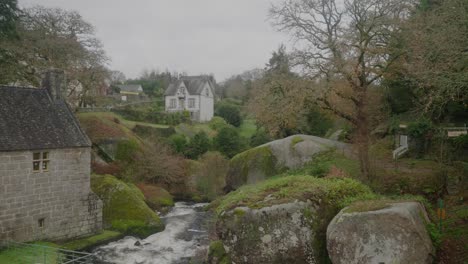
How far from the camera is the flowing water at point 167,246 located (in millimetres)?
20266

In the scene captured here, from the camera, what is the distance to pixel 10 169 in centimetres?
1998

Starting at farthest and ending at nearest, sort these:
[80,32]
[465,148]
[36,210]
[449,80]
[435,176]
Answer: [80,32] < [36,210] < [465,148] < [435,176] < [449,80]

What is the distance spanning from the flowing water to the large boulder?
11241 mm

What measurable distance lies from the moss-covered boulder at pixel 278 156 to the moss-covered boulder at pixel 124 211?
643cm

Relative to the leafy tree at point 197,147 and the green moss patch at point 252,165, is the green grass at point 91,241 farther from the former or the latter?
the leafy tree at point 197,147

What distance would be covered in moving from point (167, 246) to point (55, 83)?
41.2ft

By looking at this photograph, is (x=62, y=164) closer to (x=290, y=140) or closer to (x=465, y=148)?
(x=290, y=140)

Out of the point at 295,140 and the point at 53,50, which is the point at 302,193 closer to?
the point at 295,140

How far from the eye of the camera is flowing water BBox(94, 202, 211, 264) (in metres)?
20.3

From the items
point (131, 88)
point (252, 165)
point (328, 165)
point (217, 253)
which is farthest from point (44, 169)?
point (131, 88)

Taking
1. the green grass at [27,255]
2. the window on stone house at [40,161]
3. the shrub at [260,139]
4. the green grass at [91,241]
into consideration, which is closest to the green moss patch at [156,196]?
the green grass at [91,241]

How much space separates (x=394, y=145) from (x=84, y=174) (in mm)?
18338

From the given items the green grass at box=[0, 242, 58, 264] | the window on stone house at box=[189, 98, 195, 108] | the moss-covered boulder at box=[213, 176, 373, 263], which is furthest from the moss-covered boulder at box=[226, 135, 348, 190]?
the window on stone house at box=[189, 98, 195, 108]

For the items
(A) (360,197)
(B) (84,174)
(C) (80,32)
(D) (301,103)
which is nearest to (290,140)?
(D) (301,103)
